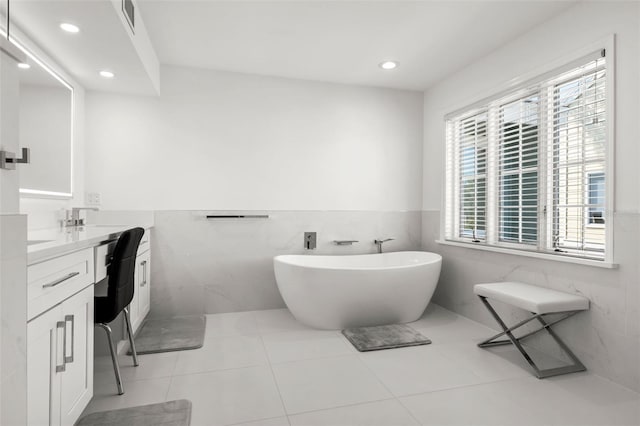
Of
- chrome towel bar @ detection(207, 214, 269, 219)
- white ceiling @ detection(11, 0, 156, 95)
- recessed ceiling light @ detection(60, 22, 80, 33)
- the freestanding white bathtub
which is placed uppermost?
white ceiling @ detection(11, 0, 156, 95)

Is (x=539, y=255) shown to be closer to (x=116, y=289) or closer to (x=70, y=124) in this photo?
(x=116, y=289)

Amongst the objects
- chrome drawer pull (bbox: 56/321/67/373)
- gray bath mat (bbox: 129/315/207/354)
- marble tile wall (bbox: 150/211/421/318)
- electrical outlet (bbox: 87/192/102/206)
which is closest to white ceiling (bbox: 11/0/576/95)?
electrical outlet (bbox: 87/192/102/206)

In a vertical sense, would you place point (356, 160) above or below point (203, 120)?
below

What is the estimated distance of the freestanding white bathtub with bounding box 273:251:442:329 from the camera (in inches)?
116

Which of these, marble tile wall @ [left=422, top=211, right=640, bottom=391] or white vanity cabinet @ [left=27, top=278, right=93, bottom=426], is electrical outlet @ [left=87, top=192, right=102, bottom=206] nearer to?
white vanity cabinet @ [left=27, top=278, right=93, bottom=426]

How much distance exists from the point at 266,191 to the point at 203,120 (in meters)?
0.92

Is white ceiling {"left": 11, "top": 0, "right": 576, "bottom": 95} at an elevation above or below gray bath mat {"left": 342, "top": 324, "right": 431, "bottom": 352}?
above

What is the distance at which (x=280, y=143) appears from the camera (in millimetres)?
3740

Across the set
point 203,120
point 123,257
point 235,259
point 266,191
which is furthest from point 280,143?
point 123,257

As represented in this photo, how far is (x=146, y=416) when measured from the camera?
1810 millimetres

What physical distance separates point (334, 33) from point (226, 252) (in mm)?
2218

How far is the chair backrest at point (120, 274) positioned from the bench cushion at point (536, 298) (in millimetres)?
2362

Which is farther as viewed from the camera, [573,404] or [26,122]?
[26,122]

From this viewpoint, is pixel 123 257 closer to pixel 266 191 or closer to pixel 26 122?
pixel 26 122
